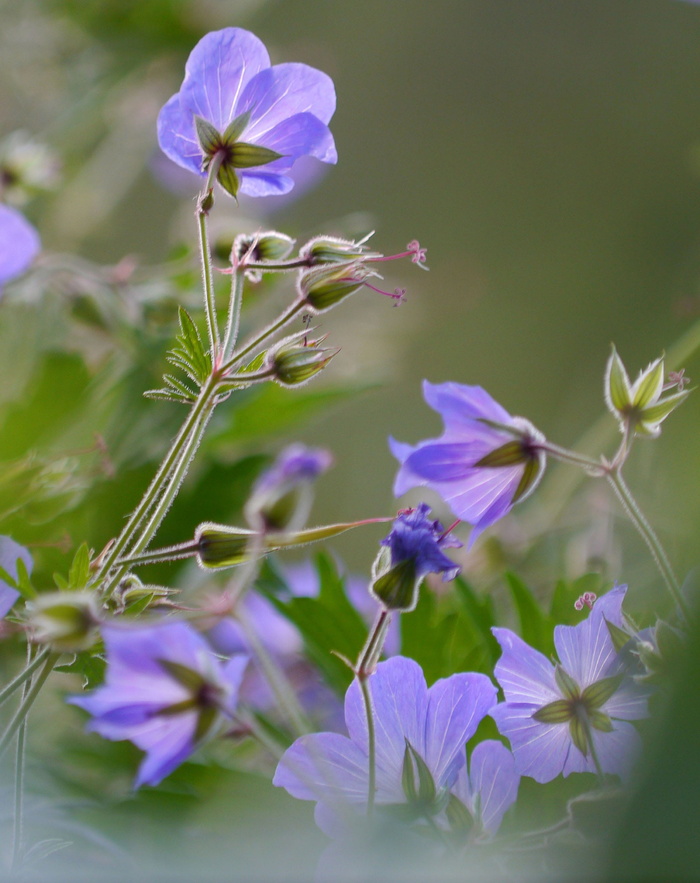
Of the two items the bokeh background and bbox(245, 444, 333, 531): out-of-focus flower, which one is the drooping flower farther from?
the bokeh background

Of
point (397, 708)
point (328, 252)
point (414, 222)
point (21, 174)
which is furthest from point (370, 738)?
point (414, 222)

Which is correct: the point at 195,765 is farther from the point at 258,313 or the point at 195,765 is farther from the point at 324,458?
the point at 258,313

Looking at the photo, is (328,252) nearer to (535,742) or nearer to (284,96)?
(284,96)

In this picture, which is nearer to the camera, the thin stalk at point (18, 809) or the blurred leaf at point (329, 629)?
the thin stalk at point (18, 809)

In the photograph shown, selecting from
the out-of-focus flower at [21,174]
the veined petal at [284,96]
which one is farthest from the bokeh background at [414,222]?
the veined petal at [284,96]

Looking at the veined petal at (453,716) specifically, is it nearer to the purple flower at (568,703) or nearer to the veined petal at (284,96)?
the purple flower at (568,703)

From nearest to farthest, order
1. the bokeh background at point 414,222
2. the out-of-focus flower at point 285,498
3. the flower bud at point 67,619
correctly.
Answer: the flower bud at point 67,619 → the out-of-focus flower at point 285,498 → the bokeh background at point 414,222

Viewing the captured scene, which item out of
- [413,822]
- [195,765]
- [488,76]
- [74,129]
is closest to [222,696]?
[413,822]

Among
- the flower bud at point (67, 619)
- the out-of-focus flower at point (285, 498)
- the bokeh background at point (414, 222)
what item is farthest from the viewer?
the bokeh background at point (414, 222)
